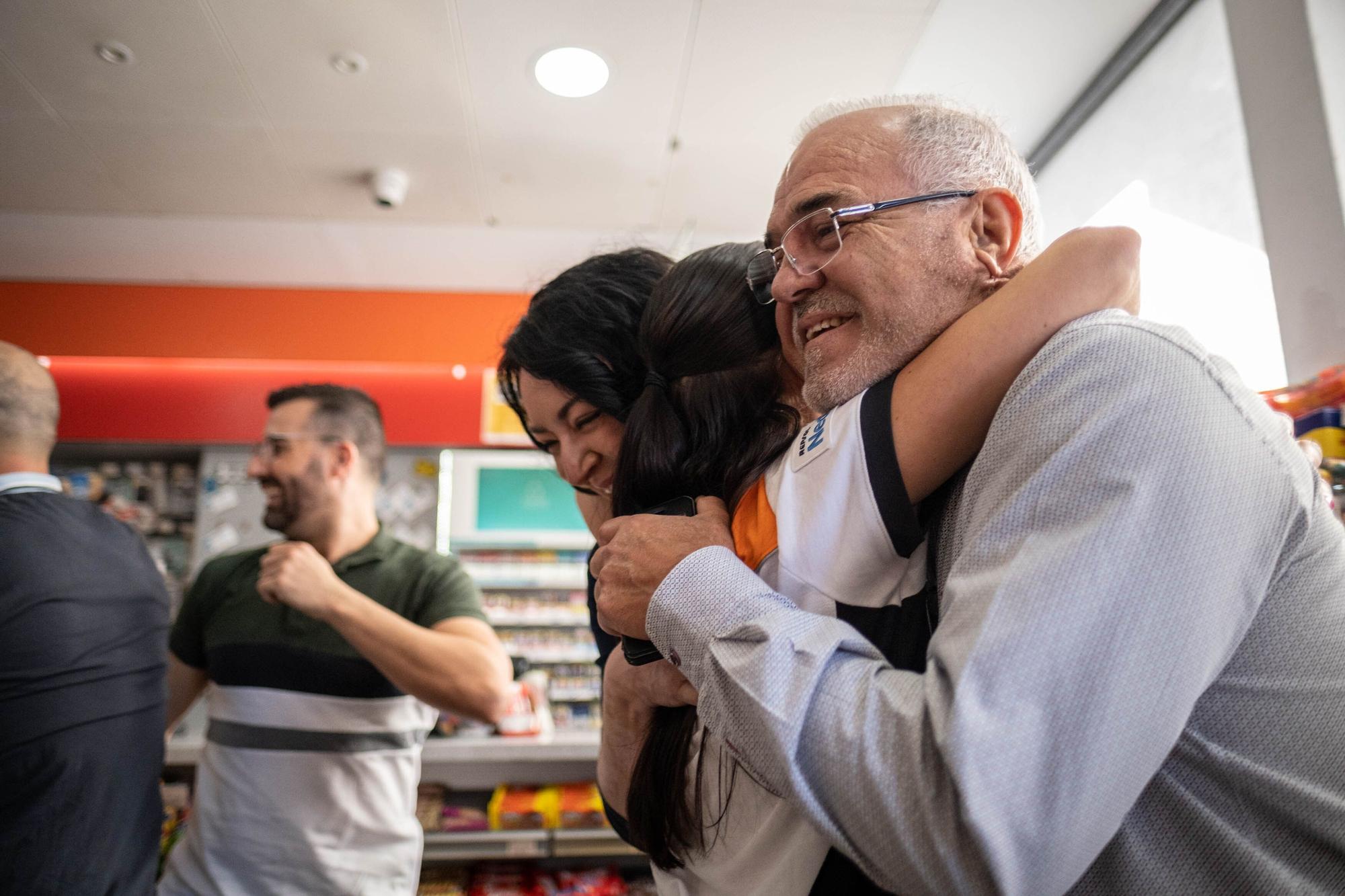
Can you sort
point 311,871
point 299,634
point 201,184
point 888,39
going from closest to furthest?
point 311,871
point 299,634
point 888,39
point 201,184

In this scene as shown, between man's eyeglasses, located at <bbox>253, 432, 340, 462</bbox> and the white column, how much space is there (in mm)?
2967

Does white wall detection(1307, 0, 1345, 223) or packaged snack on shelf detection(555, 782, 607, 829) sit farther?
packaged snack on shelf detection(555, 782, 607, 829)

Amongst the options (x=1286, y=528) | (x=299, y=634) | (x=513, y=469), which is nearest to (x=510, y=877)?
(x=299, y=634)

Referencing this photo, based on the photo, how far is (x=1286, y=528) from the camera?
623mm

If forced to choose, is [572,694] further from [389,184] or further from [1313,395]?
[1313,395]

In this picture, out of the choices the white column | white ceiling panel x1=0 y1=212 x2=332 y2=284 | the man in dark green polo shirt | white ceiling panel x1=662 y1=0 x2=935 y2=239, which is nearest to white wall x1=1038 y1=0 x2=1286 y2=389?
the white column

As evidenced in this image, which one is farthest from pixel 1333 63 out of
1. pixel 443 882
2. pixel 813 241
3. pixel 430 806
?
pixel 443 882

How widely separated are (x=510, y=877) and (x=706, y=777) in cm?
299

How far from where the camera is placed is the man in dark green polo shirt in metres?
1.97

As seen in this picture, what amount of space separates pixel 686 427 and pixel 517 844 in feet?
9.67

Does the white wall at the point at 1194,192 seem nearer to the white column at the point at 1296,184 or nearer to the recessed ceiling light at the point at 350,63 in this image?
the white column at the point at 1296,184

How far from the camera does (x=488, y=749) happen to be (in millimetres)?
3273

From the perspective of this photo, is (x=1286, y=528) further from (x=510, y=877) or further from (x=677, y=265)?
(x=510, y=877)

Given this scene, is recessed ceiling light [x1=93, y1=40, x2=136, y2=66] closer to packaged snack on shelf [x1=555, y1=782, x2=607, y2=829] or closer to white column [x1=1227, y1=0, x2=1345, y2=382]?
packaged snack on shelf [x1=555, y1=782, x2=607, y2=829]
